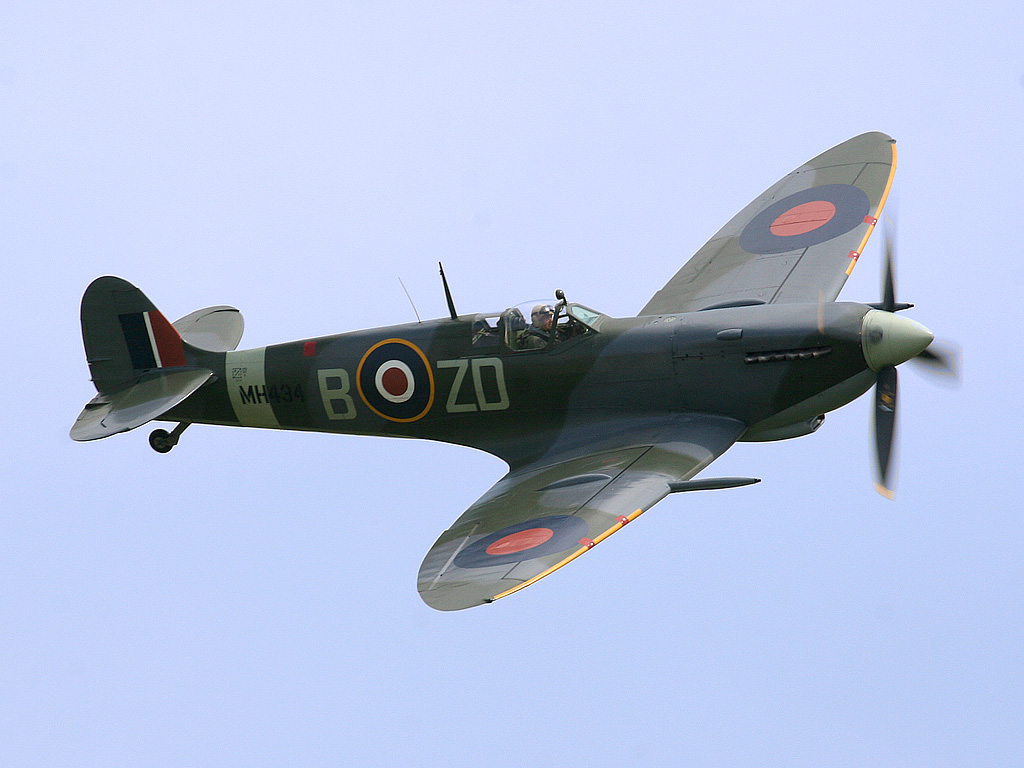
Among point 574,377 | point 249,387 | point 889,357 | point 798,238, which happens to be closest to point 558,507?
point 574,377

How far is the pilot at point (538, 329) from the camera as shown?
12562mm

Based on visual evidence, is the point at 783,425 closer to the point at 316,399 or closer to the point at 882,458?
the point at 882,458

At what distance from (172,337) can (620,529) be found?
5.65 metres

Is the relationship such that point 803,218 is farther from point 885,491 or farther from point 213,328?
point 213,328

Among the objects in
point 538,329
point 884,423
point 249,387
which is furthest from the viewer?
point 249,387

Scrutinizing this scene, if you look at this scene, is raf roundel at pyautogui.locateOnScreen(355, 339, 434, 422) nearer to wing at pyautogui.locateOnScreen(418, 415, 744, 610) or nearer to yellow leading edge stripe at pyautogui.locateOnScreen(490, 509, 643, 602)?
wing at pyautogui.locateOnScreen(418, 415, 744, 610)

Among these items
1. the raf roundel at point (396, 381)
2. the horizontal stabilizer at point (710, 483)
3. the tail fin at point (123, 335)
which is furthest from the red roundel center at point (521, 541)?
the tail fin at point (123, 335)

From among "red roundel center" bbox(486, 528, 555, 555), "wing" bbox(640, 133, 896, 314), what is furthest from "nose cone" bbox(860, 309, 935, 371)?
"red roundel center" bbox(486, 528, 555, 555)

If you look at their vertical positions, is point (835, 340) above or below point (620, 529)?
above

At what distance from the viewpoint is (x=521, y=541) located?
34.8 ft

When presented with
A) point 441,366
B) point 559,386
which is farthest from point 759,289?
point 441,366

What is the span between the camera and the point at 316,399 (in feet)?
44.2

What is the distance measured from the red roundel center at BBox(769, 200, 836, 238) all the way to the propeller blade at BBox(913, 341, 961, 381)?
269cm

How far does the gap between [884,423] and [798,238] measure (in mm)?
2997
